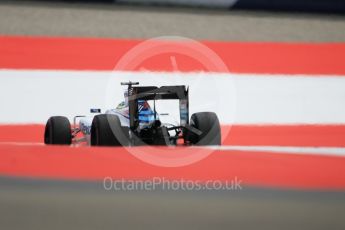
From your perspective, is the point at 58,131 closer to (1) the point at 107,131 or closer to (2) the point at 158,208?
(1) the point at 107,131

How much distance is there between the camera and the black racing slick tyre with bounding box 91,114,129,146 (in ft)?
17.6

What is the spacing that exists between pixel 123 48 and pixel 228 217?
5.24 m

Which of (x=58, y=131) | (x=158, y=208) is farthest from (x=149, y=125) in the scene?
(x=158, y=208)

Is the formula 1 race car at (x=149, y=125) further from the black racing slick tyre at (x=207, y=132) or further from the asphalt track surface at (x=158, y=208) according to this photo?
the asphalt track surface at (x=158, y=208)

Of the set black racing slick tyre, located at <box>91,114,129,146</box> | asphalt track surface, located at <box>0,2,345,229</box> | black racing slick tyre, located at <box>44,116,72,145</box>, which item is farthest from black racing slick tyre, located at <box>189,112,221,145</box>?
asphalt track surface, located at <box>0,2,345,229</box>

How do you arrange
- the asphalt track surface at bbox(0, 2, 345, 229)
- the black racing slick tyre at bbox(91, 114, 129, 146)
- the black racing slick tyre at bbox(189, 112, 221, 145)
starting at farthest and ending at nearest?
the black racing slick tyre at bbox(189, 112, 221, 145) → the black racing slick tyre at bbox(91, 114, 129, 146) → the asphalt track surface at bbox(0, 2, 345, 229)

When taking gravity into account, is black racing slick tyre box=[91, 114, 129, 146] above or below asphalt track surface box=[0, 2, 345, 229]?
above

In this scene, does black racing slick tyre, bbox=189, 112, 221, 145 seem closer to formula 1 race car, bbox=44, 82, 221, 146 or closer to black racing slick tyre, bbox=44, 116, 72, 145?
formula 1 race car, bbox=44, 82, 221, 146

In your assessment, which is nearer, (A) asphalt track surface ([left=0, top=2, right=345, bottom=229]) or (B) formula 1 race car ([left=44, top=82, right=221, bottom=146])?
(A) asphalt track surface ([left=0, top=2, right=345, bottom=229])

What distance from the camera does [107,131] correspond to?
5371 mm

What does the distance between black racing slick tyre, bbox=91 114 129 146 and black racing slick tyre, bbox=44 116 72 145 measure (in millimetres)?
595

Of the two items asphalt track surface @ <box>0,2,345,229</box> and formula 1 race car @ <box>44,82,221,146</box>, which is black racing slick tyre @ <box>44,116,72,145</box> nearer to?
formula 1 race car @ <box>44,82,221,146</box>

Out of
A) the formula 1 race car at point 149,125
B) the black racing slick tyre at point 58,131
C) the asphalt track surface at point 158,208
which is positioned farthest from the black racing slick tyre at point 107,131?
the asphalt track surface at point 158,208

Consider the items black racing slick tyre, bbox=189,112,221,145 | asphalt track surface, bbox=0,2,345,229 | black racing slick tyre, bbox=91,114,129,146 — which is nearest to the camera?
asphalt track surface, bbox=0,2,345,229
